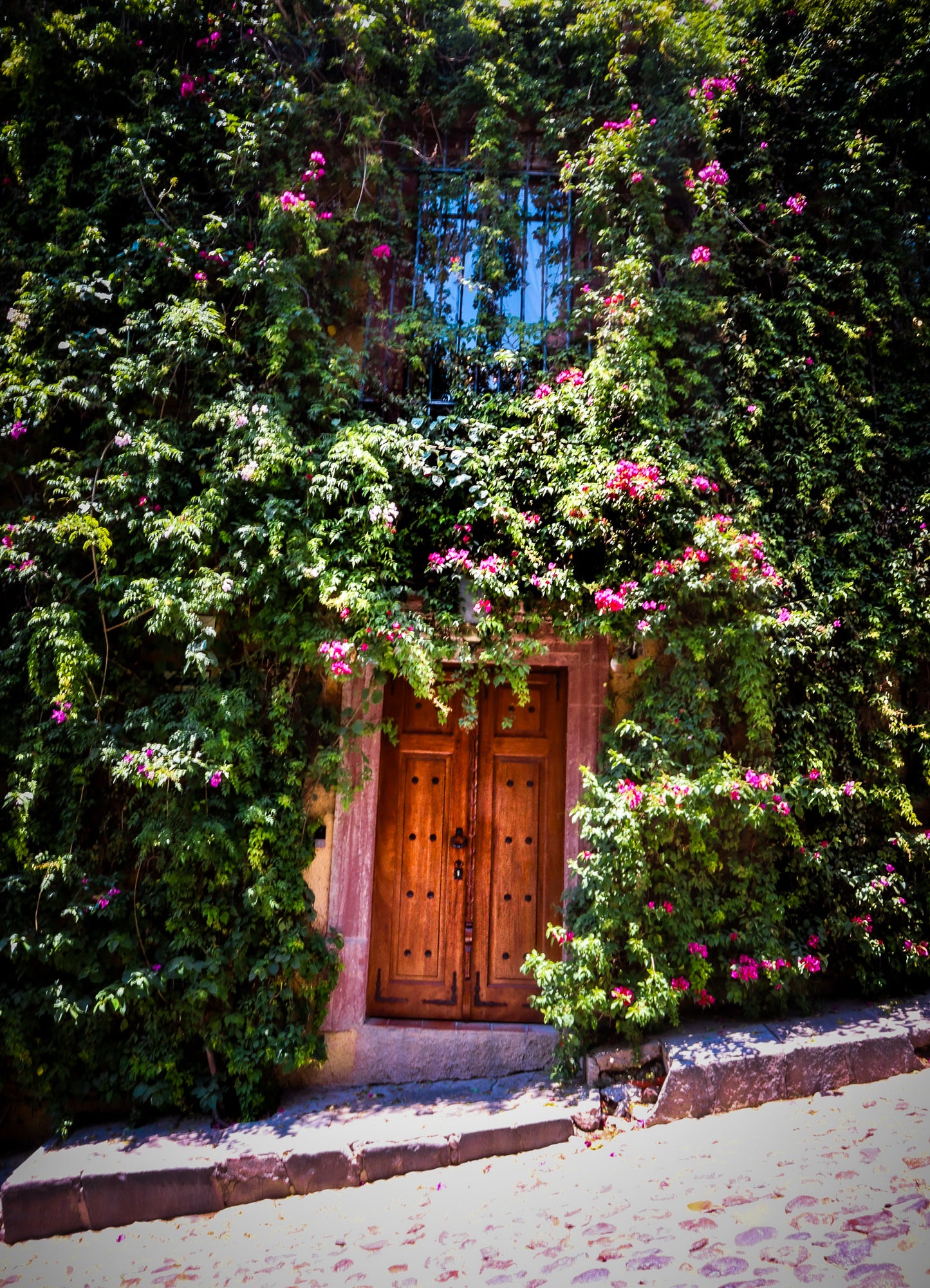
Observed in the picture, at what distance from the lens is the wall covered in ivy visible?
414cm

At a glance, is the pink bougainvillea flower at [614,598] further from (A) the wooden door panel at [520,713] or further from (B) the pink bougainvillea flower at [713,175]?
(B) the pink bougainvillea flower at [713,175]

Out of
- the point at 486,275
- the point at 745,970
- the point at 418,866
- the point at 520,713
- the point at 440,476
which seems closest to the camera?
the point at 745,970

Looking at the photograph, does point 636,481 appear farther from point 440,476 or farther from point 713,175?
point 713,175

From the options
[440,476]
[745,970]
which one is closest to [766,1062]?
[745,970]

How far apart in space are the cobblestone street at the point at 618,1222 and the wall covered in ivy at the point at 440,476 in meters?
0.72

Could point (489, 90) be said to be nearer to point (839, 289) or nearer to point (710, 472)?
point (839, 289)

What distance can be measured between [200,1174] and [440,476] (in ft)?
12.3

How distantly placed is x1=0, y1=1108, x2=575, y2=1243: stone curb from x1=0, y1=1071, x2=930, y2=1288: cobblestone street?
7 centimetres

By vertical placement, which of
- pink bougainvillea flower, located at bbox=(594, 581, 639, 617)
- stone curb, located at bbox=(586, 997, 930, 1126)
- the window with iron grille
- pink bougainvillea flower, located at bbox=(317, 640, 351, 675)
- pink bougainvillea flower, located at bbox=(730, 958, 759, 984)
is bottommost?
stone curb, located at bbox=(586, 997, 930, 1126)

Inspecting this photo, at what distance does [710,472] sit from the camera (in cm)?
467

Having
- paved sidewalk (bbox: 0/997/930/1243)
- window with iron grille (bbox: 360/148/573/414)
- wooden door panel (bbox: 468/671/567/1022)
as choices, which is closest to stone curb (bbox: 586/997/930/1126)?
paved sidewalk (bbox: 0/997/930/1243)

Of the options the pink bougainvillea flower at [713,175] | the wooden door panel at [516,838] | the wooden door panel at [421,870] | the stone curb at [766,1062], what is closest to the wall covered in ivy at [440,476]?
the pink bougainvillea flower at [713,175]

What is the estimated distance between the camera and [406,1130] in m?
3.72

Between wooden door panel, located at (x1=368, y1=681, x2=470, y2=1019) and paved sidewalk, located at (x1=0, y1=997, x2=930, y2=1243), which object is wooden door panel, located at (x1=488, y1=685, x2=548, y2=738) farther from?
paved sidewalk, located at (x1=0, y1=997, x2=930, y2=1243)
